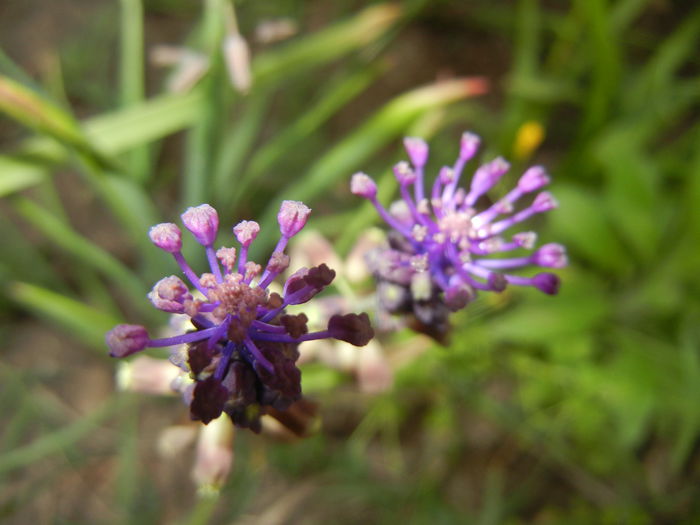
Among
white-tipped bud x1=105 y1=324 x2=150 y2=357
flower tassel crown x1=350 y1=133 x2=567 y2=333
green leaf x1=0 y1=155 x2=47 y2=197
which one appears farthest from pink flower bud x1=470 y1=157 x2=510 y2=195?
green leaf x1=0 y1=155 x2=47 y2=197

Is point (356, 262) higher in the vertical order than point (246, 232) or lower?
higher

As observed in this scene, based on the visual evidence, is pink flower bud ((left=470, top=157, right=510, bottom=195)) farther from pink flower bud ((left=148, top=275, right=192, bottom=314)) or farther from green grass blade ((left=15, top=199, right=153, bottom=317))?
green grass blade ((left=15, top=199, right=153, bottom=317))

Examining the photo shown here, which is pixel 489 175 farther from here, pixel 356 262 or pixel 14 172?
pixel 14 172

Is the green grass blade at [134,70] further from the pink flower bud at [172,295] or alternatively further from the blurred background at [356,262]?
the pink flower bud at [172,295]

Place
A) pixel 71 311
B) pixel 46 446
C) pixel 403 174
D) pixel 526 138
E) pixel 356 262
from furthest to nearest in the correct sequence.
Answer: pixel 526 138 → pixel 46 446 → pixel 356 262 → pixel 71 311 → pixel 403 174

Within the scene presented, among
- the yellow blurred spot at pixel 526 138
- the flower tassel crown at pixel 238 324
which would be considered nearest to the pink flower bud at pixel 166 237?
the flower tassel crown at pixel 238 324

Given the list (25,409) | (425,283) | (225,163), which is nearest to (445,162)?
(225,163)

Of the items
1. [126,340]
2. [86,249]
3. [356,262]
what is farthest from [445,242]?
[86,249]
